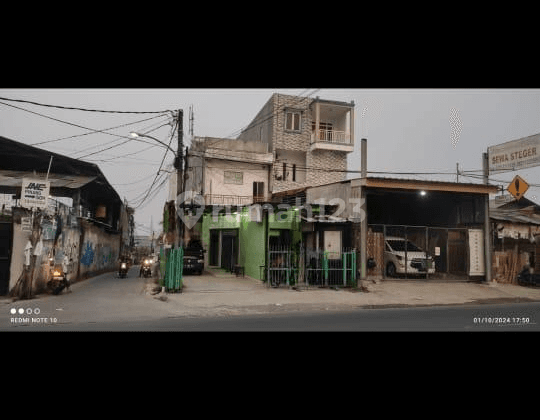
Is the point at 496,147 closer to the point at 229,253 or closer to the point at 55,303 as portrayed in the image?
the point at 229,253

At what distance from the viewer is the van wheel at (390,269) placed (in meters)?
19.3

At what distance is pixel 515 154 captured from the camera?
64.7ft

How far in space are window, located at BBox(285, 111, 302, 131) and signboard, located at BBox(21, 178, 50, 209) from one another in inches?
831

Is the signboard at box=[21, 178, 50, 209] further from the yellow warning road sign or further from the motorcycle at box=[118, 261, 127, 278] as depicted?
the yellow warning road sign

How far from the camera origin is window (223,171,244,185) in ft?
104

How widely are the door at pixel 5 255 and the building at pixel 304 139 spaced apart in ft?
67.2

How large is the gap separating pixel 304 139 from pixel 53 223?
21.0 m

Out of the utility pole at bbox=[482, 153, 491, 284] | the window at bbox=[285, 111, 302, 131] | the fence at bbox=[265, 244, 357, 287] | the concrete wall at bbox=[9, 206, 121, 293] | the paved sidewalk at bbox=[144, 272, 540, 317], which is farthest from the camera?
the window at bbox=[285, 111, 302, 131]

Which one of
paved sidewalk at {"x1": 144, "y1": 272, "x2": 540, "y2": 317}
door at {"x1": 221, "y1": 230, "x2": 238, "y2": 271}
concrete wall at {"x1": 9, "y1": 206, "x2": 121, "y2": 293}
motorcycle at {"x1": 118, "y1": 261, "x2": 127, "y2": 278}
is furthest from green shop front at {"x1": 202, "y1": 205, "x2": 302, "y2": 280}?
concrete wall at {"x1": 9, "y1": 206, "x2": 121, "y2": 293}

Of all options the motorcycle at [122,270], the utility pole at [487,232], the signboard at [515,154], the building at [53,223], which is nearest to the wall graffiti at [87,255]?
the building at [53,223]

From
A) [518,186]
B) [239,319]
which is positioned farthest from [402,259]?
[239,319]

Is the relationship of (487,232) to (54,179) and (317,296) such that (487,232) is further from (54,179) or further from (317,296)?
(54,179)

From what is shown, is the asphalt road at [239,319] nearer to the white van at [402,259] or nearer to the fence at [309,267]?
the fence at [309,267]
